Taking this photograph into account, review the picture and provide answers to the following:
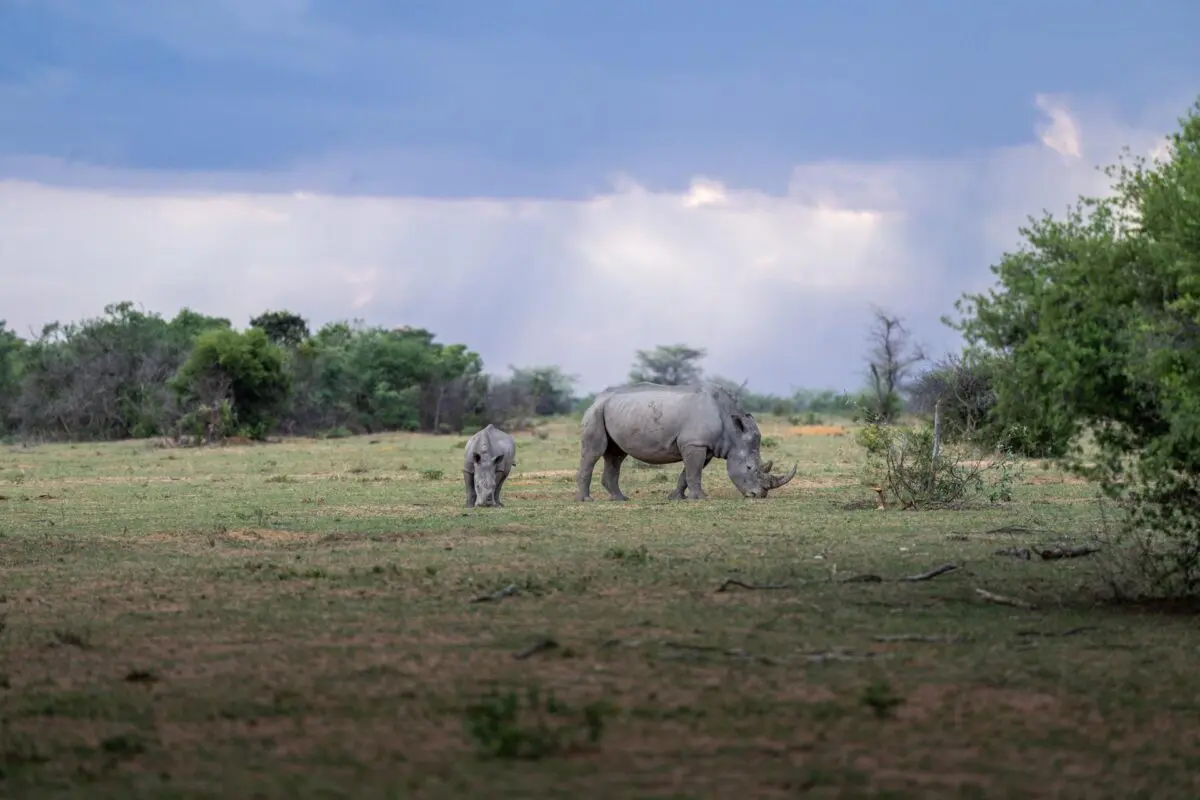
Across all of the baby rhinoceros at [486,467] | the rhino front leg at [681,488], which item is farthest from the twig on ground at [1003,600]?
the rhino front leg at [681,488]

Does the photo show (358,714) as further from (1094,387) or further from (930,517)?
(930,517)

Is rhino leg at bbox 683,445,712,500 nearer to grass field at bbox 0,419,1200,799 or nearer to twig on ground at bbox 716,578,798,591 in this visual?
Result: grass field at bbox 0,419,1200,799

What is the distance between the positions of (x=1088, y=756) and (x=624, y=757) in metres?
2.06

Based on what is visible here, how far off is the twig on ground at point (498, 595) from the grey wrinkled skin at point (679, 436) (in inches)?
450

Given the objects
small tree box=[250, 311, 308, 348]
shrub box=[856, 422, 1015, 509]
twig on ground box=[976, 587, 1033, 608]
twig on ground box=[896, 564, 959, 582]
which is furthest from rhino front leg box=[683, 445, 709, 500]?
small tree box=[250, 311, 308, 348]

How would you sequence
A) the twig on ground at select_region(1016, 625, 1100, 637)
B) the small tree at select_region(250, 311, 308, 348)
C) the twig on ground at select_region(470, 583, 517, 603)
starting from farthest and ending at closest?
the small tree at select_region(250, 311, 308, 348)
the twig on ground at select_region(470, 583, 517, 603)
the twig on ground at select_region(1016, 625, 1100, 637)

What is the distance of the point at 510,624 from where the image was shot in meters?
10.5

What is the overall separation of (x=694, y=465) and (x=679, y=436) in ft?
1.72

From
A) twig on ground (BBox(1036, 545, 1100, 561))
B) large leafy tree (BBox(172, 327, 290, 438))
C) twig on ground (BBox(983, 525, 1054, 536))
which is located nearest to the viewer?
twig on ground (BBox(1036, 545, 1100, 561))

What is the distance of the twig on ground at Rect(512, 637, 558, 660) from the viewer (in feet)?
29.8

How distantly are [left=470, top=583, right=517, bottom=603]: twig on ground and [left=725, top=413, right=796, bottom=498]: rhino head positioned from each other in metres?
11.7

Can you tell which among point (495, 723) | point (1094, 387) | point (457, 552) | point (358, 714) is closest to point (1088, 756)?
point (495, 723)

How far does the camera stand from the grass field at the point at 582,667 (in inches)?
259

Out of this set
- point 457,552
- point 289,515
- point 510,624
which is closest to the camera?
point 510,624
